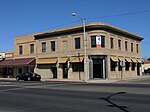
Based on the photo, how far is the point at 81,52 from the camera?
47.8m

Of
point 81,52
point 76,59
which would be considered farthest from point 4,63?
point 81,52

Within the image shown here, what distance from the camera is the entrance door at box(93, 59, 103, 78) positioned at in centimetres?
4728

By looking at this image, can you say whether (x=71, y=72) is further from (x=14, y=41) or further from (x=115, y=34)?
(x=14, y=41)

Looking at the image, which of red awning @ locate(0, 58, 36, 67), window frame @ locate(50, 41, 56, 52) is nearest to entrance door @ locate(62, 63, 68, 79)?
window frame @ locate(50, 41, 56, 52)

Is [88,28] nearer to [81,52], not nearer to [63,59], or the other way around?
[81,52]

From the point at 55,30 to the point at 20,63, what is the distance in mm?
10028

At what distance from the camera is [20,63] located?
56.6 m

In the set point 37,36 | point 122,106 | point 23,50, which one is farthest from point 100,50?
point 122,106

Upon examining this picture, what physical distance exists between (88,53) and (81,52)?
1.50m

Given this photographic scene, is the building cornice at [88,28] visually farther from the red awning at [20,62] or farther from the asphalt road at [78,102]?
the asphalt road at [78,102]

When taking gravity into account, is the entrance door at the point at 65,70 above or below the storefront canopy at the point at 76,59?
below

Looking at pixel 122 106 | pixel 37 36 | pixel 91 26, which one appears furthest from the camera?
pixel 37 36

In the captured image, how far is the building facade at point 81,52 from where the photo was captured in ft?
153

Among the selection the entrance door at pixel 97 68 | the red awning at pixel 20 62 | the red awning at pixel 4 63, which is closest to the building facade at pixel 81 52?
the entrance door at pixel 97 68
